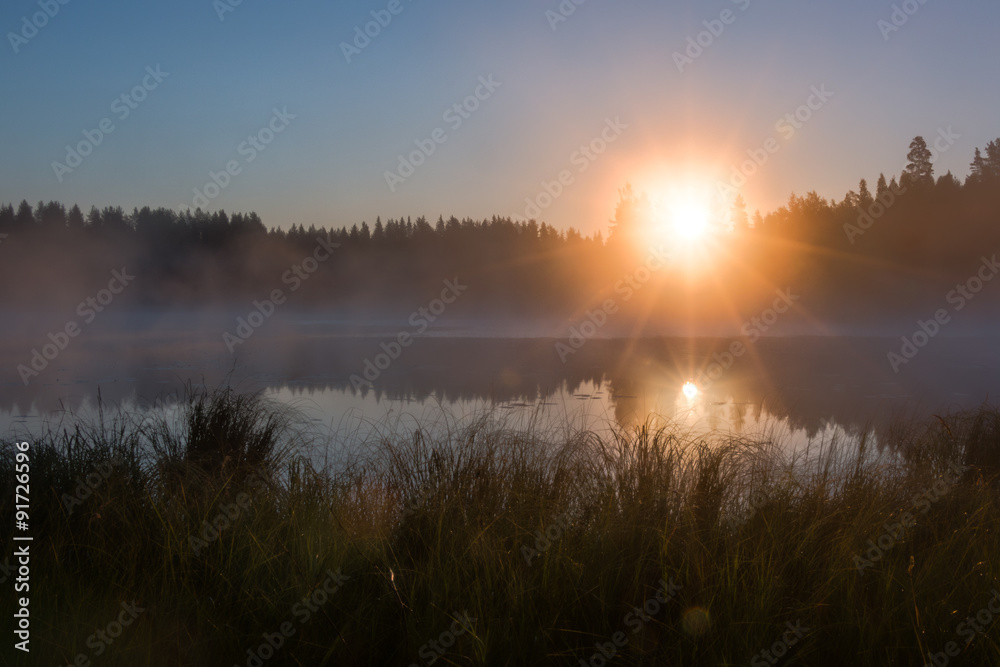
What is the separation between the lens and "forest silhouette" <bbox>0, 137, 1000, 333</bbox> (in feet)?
134

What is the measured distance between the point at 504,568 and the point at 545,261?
179 feet

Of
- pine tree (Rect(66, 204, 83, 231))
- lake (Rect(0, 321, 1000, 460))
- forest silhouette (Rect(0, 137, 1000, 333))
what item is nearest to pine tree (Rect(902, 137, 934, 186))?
forest silhouette (Rect(0, 137, 1000, 333))

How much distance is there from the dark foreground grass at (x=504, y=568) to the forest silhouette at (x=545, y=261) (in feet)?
98.4

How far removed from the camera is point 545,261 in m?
57.2

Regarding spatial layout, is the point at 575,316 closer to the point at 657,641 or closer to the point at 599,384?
the point at 599,384

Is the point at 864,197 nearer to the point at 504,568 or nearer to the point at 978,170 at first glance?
the point at 978,170

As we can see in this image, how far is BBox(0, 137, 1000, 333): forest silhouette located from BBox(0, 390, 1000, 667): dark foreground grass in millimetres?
29987

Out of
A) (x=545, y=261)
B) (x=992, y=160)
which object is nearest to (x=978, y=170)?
(x=992, y=160)

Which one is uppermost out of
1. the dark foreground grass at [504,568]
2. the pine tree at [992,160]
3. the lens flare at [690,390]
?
the pine tree at [992,160]

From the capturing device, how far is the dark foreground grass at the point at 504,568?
284 centimetres

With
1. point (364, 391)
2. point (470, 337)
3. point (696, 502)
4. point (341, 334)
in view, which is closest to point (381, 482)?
point (696, 502)

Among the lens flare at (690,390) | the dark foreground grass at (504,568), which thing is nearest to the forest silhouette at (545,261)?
the lens flare at (690,390)

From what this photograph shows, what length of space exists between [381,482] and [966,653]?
3.15 metres

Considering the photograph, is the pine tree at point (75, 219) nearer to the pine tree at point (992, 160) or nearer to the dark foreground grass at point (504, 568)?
the dark foreground grass at point (504, 568)
